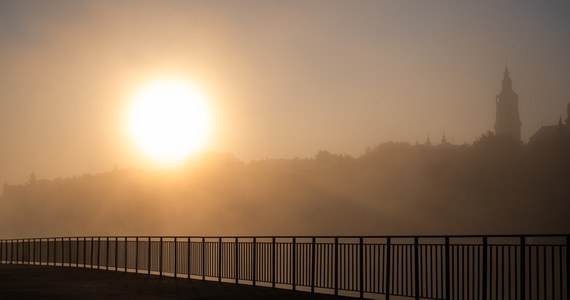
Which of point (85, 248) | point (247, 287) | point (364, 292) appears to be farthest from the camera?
point (85, 248)

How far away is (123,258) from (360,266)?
1683 cm

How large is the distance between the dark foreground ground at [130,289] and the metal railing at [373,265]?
601 mm

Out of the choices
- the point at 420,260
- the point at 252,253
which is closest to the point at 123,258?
the point at 252,253

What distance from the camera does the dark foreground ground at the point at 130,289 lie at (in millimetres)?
20641

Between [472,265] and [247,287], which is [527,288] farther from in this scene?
[247,287]

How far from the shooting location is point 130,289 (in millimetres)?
23234

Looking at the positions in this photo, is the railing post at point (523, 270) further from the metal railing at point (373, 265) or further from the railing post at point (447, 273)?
the railing post at point (447, 273)

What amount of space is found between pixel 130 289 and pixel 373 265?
24.2ft

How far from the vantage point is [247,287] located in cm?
2469

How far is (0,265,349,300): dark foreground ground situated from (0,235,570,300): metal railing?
60cm

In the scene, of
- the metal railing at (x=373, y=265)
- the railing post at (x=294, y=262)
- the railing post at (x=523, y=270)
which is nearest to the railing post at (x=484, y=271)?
the metal railing at (x=373, y=265)

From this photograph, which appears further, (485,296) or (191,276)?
(191,276)

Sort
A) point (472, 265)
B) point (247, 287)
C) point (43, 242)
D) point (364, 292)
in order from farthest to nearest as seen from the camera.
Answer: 1. point (43, 242)
2. point (247, 287)
3. point (364, 292)
4. point (472, 265)

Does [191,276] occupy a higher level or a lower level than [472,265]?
lower
